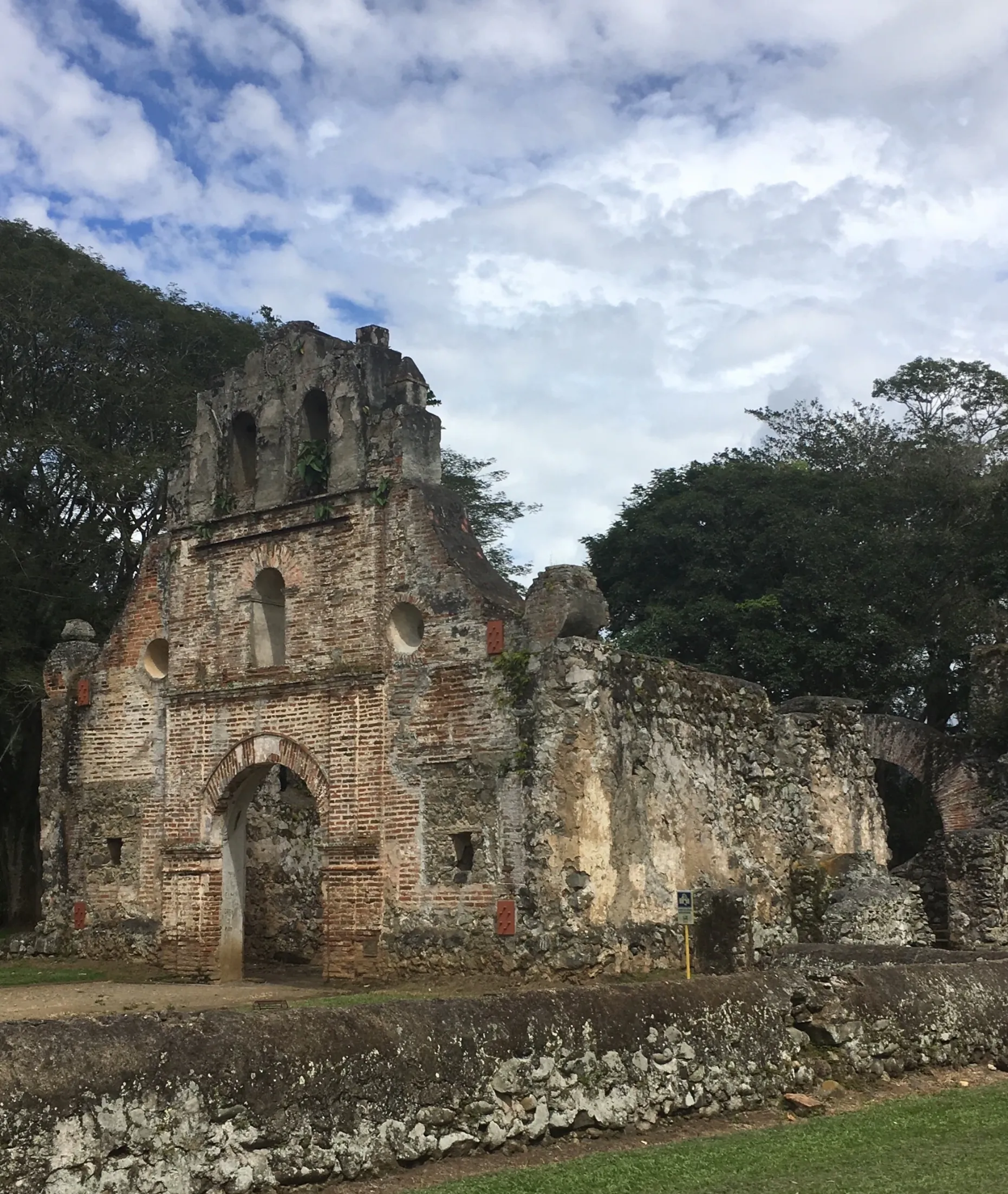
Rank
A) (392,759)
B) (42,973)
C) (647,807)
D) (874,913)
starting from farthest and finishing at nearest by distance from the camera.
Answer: (42,973) < (874,913) < (392,759) < (647,807)

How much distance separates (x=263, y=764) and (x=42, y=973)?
386 centimetres

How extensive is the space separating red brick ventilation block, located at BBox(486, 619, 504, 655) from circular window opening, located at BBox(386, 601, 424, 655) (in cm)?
106

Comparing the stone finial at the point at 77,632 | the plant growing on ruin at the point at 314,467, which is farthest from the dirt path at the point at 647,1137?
the stone finial at the point at 77,632

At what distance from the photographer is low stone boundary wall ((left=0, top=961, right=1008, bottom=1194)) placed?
5.73 meters

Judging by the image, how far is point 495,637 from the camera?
14.7 meters

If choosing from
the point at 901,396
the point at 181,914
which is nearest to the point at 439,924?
the point at 181,914

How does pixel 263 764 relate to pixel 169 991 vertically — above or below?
above

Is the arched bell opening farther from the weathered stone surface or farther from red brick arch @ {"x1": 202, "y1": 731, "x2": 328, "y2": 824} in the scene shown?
the weathered stone surface

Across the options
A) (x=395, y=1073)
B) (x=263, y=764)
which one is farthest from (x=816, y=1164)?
(x=263, y=764)

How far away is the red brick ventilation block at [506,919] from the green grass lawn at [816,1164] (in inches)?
246

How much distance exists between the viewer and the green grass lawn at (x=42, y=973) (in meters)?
16.4

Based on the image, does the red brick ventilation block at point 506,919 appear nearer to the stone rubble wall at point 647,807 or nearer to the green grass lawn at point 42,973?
the stone rubble wall at point 647,807

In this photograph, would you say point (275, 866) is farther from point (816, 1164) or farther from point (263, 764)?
point (816, 1164)

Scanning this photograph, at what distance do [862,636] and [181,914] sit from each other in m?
17.5
